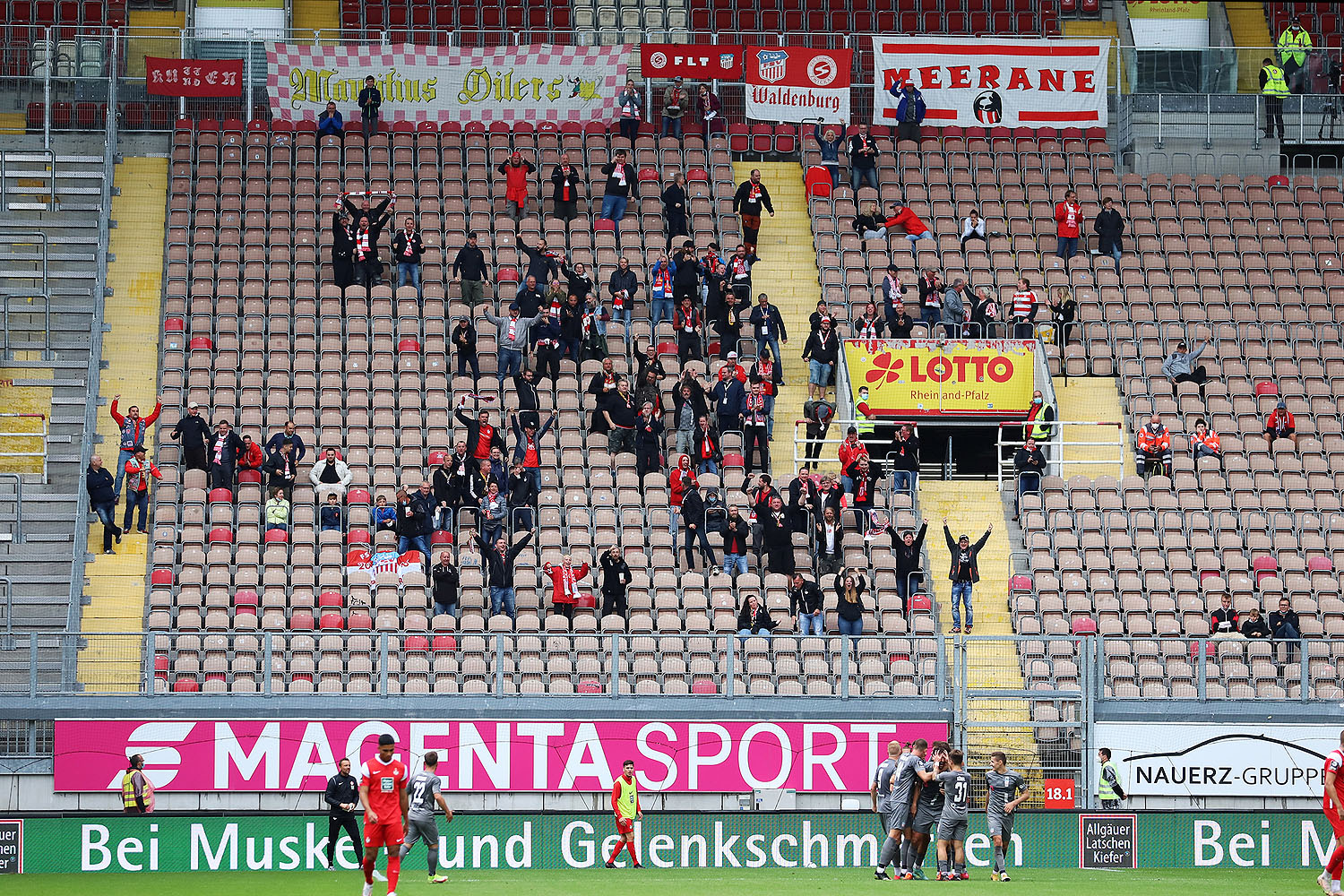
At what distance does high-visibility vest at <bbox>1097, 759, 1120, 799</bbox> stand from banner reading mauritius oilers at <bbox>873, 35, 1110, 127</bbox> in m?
15.4

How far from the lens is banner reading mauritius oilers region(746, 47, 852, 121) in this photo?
36375mm

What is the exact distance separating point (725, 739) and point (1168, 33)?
22.6 meters

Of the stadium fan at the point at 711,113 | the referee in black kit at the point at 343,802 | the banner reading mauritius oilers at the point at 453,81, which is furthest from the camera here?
the stadium fan at the point at 711,113

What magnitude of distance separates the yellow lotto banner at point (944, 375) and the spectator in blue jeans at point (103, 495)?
37.8ft

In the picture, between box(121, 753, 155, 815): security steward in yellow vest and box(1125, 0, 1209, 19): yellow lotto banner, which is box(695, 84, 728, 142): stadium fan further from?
box(121, 753, 155, 815): security steward in yellow vest

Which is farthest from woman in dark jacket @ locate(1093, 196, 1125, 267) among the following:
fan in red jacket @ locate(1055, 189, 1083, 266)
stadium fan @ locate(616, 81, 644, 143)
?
stadium fan @ locate(616, 81, 644, 143)

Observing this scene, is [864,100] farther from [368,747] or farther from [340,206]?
[368,747]

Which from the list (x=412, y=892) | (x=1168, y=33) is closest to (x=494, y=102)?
(x=1168, y=33)

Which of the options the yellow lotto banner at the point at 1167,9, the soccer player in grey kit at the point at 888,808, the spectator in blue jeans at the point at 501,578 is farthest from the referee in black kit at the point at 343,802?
the yellow lotto banner at the point at 1167,9

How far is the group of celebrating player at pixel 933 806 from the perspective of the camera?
2075cm

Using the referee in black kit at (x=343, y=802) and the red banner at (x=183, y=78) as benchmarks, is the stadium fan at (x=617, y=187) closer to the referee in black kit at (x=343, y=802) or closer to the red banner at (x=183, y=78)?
the red banner at (x=183, y=78)

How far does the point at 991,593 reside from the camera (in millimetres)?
28375

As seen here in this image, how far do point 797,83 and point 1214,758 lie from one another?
15.9 meters

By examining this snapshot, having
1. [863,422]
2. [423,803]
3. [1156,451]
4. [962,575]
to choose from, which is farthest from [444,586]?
[1156,451]
